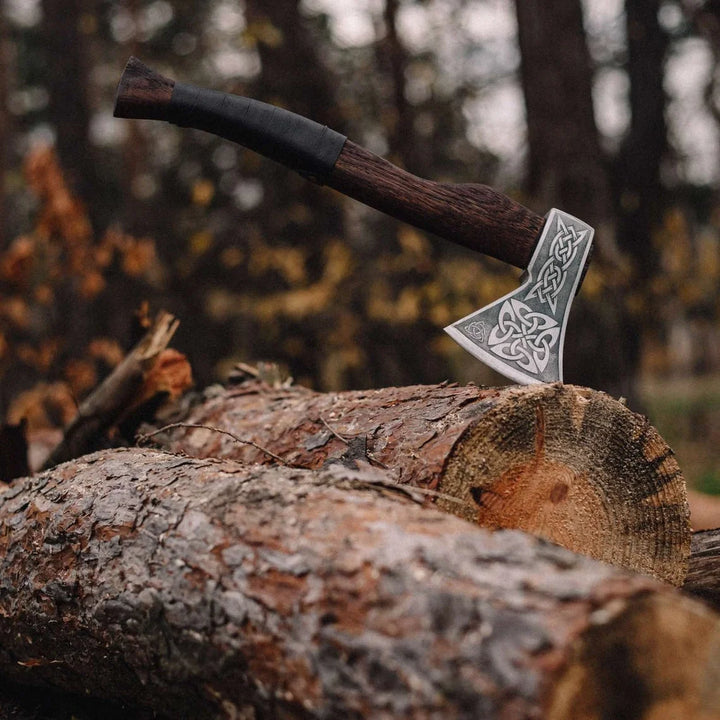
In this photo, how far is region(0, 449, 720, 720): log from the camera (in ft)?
3.59

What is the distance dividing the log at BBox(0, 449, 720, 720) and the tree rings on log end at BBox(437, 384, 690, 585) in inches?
10.3

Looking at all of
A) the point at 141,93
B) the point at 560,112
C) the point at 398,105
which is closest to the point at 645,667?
the point at 141,93

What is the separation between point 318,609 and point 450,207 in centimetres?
131

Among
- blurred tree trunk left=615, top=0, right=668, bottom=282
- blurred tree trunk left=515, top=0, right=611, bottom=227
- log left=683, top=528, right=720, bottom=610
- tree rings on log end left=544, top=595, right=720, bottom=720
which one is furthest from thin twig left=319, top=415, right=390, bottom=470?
blurred tree trunk left=615, top=0, right=668, bottom=282

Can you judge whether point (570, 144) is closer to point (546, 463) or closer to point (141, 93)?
point (141, 93)

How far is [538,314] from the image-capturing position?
224 centimetres

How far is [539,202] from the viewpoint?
16.6ft

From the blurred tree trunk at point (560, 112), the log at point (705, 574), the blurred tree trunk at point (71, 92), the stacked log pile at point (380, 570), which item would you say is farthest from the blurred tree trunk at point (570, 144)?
the blurred tree trunk at point (71, 92)

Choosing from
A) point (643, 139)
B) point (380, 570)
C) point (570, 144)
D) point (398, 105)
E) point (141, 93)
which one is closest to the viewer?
point (380, 570)

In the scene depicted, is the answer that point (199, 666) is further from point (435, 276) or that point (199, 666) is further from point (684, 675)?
point (435, 276)

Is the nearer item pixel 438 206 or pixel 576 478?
pixel 576 478

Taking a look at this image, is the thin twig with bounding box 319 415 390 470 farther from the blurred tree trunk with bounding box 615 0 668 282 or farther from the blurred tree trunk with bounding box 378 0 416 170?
the blurred tree trunk with bounding box 615 0 668 282

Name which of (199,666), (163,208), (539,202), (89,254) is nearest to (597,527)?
(199,666)

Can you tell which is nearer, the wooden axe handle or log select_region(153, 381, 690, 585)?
log select_region(153, 381, 690, 585)
